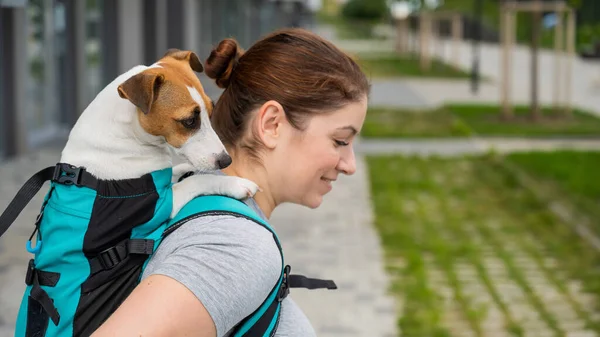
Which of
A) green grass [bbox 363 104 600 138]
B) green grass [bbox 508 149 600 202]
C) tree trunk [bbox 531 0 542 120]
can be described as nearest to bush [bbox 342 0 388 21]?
green grass [bbox 363 104 600 138]

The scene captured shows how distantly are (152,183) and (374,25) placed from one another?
82.0 metres

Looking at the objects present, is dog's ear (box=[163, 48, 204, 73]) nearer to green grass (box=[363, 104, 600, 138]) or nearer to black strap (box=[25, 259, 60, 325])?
black strap (box=[25, 259, 60, 325])

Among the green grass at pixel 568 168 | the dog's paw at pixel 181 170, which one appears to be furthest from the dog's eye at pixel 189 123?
the green grass at pixel 568 168

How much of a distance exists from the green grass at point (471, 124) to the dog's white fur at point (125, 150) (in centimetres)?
1349

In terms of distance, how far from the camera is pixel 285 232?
866cm

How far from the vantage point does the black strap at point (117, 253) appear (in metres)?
1.78

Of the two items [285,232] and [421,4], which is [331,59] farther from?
[421,4]

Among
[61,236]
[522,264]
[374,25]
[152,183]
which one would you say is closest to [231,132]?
[152,183]

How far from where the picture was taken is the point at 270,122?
1.98 m

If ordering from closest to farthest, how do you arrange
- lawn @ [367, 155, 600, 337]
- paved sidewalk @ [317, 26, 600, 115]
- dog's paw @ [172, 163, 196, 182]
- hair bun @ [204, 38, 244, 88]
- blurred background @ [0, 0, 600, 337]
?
hair bun @ [204, 38, 244, 88] < dog's paw @ [172, 163, 196, 182] < lawn @ [367, 155, 600, 337] < blurred background @ [0, 0, 600, 337] < paved sidewalk @ [317, 26, 600, 115]

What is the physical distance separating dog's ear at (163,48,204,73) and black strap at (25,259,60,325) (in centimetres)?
68

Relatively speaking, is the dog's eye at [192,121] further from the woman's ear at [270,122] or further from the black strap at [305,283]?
the black strap at [305,283]

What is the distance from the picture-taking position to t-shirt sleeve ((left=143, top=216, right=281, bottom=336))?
1604 mm

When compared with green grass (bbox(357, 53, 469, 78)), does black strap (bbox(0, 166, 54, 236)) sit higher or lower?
higher
